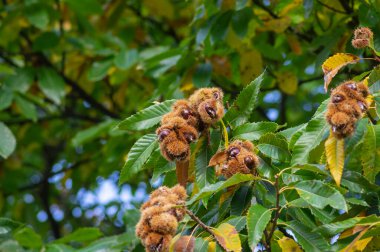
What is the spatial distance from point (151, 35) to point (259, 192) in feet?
8.94

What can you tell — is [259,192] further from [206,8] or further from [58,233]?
[58,233]

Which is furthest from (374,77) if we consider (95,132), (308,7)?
(95,132)

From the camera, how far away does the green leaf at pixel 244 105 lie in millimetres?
1703

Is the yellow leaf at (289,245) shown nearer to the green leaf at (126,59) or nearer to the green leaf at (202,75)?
the green leaf at (202,75)

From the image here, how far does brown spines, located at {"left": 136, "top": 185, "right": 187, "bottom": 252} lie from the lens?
1.28 metres

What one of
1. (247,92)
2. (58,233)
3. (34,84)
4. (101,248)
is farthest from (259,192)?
(58,233)


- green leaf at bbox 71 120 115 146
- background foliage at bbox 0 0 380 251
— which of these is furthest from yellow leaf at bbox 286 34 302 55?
green leaf at bbox 71 120 115 146

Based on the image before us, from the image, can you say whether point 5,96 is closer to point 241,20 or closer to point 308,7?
point 241,20

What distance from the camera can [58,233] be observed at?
4.51 meters

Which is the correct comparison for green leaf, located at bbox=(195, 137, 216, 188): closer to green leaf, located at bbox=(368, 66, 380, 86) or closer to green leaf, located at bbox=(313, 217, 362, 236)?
green leaf, located at bbox=(313, 217, 362, 236)

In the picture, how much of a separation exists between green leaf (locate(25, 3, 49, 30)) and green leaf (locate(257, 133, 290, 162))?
1.92m

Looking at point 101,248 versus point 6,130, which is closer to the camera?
point 101,248

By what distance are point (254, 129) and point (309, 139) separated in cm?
21

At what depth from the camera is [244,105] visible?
172cm
